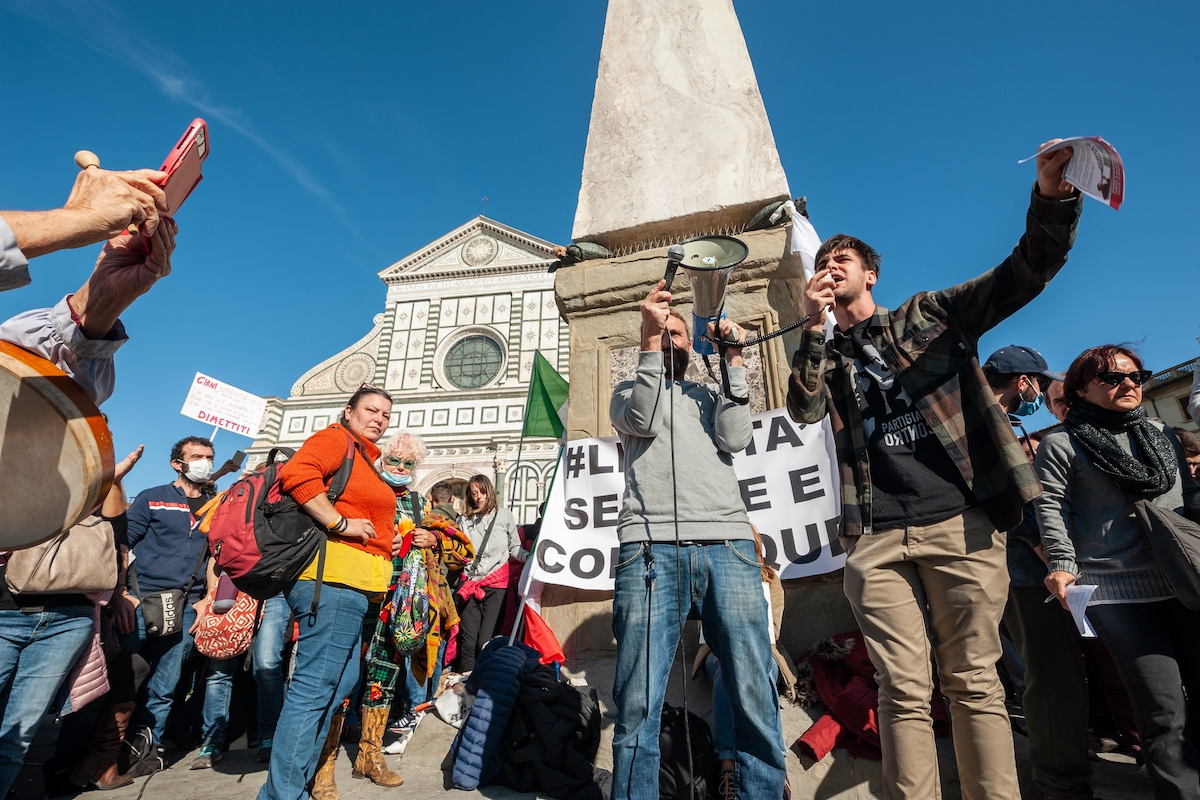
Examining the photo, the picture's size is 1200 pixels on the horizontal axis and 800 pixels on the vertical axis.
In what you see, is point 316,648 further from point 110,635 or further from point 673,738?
point 110,635

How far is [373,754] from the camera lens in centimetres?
311

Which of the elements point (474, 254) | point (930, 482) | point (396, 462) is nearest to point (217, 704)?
point (396, 462)

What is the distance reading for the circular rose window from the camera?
77.9 feet

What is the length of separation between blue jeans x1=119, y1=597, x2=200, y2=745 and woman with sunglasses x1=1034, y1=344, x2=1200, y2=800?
4669mm

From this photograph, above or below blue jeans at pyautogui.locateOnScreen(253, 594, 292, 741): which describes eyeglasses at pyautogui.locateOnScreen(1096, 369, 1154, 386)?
above

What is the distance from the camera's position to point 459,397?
23031 millimetres

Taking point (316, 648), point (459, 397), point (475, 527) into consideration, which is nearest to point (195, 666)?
point (475, 527)

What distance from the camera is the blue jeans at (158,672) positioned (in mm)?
3881

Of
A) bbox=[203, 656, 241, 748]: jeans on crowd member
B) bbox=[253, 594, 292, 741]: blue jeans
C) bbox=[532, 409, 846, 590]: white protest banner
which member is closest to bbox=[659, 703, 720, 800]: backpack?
bbox=[532, 409, 846, 590]: white protest banner

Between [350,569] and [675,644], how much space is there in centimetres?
133

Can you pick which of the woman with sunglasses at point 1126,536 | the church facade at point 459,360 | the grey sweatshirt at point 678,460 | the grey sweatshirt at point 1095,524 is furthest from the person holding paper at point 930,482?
the church facade at point 459,360

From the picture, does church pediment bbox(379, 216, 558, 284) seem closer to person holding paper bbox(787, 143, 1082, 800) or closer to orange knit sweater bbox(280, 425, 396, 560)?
orange knit sweater bbox(280, 425, 396, 560)

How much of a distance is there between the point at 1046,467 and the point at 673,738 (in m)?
1.75

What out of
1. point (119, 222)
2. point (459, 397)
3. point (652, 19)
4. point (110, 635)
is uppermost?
point (459, 397)
